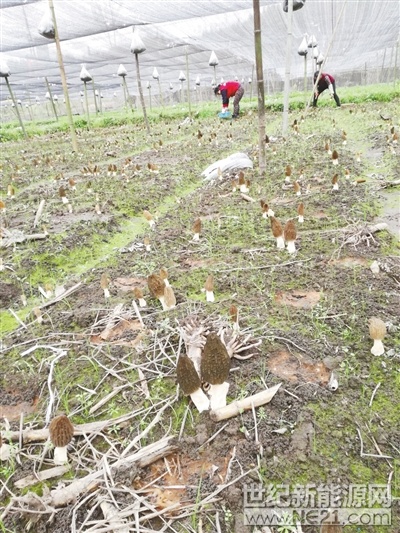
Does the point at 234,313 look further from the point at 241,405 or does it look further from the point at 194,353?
the point at 241,405

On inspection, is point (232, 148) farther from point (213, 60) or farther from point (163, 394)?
point (213, 60)

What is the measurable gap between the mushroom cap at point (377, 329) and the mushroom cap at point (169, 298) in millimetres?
1408

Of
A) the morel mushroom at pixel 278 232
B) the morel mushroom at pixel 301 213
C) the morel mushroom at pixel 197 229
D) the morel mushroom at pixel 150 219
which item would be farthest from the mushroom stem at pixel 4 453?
the morel mushroom at pixel 301 213

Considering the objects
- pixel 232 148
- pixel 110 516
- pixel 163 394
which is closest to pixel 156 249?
pixel 163 394

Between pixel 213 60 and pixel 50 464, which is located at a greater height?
pixel 213 60

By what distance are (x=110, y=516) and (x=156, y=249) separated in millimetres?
3106

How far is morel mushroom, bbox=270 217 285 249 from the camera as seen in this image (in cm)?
403

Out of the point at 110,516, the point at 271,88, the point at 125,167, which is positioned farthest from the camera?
the point at 271,88

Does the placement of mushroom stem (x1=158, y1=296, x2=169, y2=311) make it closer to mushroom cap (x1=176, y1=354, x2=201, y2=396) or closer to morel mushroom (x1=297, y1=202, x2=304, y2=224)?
mushroom cap (x1=176, y1=354, x2=201, y2=396)

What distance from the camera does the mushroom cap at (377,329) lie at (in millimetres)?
2492

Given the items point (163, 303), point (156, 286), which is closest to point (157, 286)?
point (156, 286)

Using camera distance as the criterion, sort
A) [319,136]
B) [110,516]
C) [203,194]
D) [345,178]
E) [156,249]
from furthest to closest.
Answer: [319,136], [203,194], [345,178], [156,249], [110,516]

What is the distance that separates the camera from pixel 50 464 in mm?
2104

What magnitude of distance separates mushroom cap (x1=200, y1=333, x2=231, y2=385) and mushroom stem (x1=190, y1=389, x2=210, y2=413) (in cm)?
11
